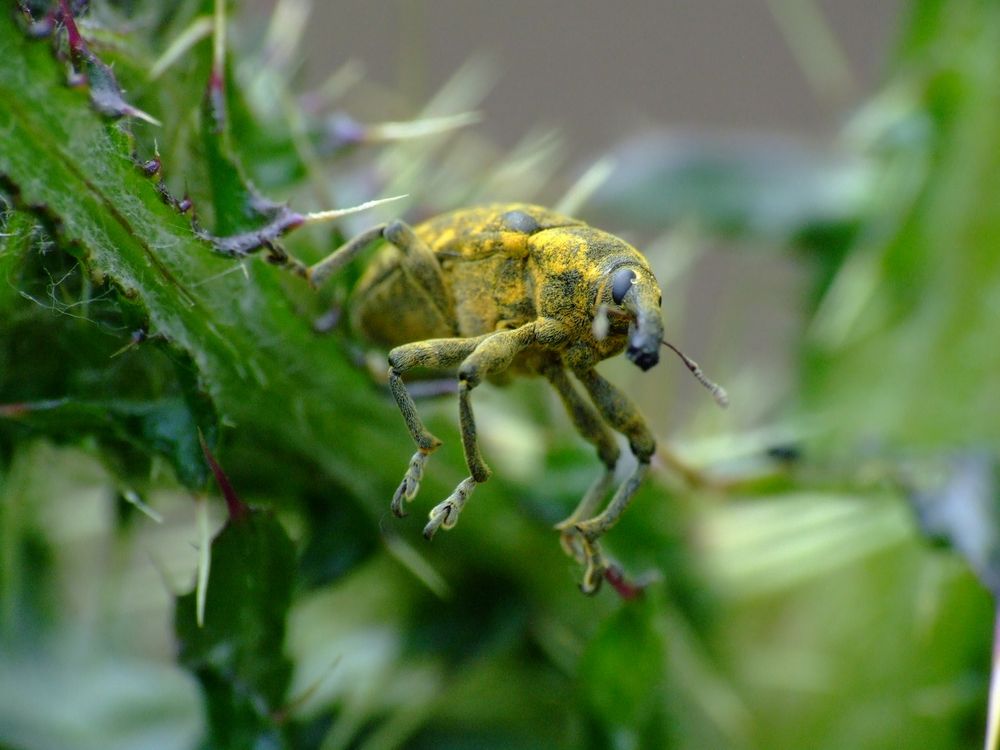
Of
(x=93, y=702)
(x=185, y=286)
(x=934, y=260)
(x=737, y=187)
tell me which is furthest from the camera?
(x=737, y=187)

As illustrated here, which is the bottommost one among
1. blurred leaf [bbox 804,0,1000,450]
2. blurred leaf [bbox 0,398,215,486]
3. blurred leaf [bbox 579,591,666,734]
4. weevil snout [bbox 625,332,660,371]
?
blurred leaf [bbox 804,0,1000,450]

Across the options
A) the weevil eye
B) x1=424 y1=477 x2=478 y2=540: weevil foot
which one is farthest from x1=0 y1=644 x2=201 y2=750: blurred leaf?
the weevil eye

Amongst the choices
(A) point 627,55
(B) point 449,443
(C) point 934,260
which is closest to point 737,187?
(C) point 934,260

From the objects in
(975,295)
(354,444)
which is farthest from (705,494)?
(975,295)

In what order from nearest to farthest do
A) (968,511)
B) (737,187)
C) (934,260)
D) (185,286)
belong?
1. (185,286)
2. (968,511)
3. (934,260)
4. (737,187)

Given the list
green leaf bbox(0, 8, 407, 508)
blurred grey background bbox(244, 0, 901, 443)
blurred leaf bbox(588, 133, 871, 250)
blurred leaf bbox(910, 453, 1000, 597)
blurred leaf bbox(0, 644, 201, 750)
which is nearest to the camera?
green leaf bbox(0, 8, 407, 508)

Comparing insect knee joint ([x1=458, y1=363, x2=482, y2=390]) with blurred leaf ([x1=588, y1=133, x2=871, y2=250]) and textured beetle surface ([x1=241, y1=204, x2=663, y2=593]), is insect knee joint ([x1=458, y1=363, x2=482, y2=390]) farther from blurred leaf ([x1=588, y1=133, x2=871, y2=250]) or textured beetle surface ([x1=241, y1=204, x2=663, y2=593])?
blurred leaf ([x1=588, y1=133, x2=871, y2=250])

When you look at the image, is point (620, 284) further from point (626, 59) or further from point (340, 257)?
point (626, 59)

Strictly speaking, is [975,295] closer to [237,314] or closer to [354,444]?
[354,444]
